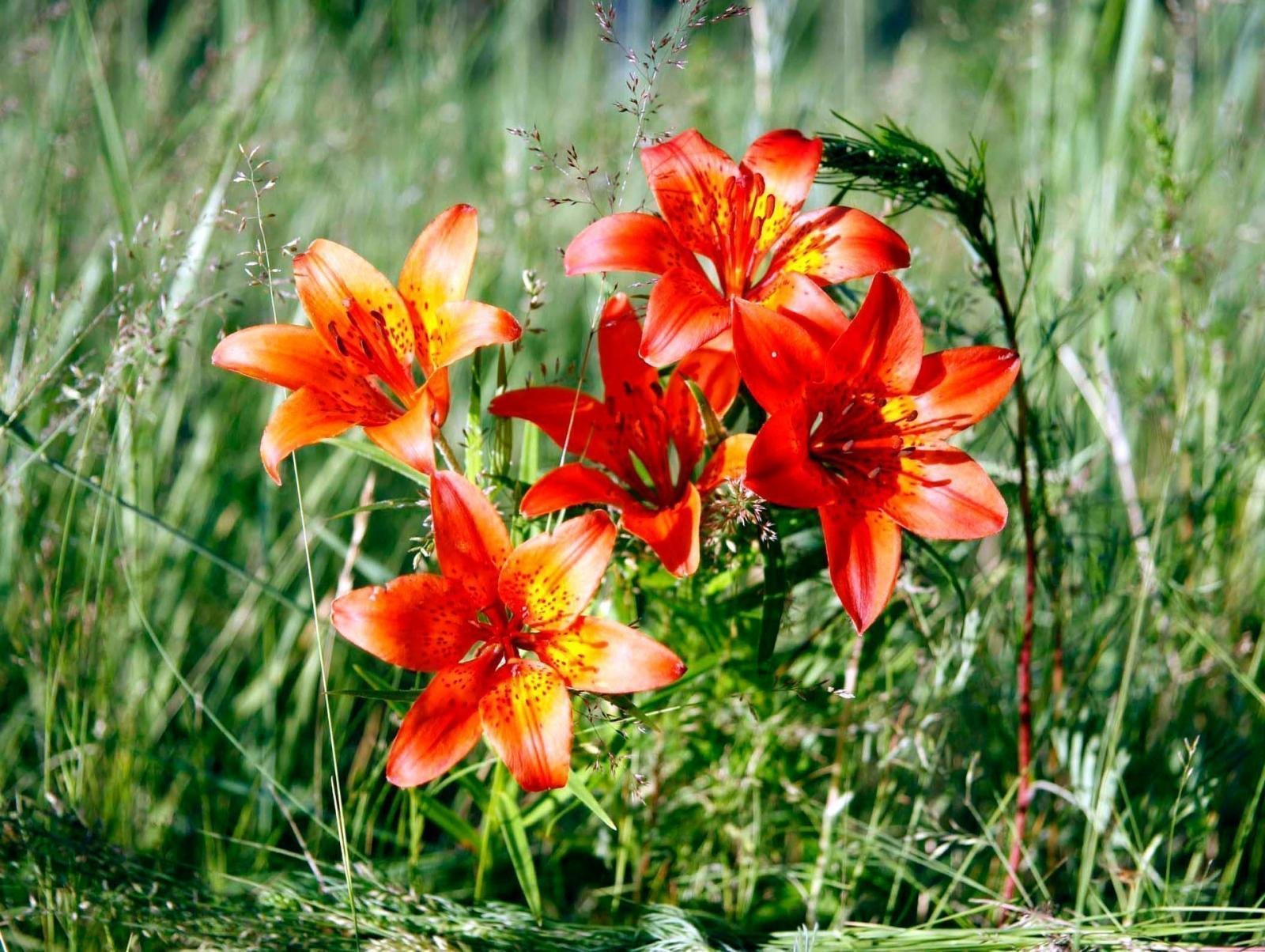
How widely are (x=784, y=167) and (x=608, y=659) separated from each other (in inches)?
15.6

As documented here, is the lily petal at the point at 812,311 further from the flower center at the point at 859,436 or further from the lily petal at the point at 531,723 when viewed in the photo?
the lily petal at the point at 531,723

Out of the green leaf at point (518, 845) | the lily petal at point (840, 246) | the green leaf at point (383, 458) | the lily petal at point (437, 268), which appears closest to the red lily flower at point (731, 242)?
the lily petal at point (840, 246)

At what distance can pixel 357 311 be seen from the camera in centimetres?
87

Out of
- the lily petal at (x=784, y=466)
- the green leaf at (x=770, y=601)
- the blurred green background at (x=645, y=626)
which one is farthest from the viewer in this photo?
the blurred green background at (x=645, y=626)

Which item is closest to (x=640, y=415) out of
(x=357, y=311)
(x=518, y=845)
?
(x=357, y=311)

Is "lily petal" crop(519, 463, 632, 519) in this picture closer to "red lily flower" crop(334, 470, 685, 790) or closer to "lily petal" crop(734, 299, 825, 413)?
"red lily flower" crop(334, 470, 685, 790)

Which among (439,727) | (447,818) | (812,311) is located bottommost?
(447,818)

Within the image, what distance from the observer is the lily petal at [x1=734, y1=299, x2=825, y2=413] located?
30.5 inches

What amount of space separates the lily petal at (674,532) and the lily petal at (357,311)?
23 centimetres

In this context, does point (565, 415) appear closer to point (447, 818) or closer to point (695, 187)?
point (695, 187)

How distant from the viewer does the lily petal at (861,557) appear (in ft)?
2.59

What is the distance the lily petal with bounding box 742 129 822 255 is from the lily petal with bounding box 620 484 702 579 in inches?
9.4

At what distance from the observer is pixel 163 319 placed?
41.0 inches

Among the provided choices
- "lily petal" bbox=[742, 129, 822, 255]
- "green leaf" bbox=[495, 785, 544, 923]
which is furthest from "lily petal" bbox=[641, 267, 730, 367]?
"green leaf" bbox=[495, 785, 544, 923]
